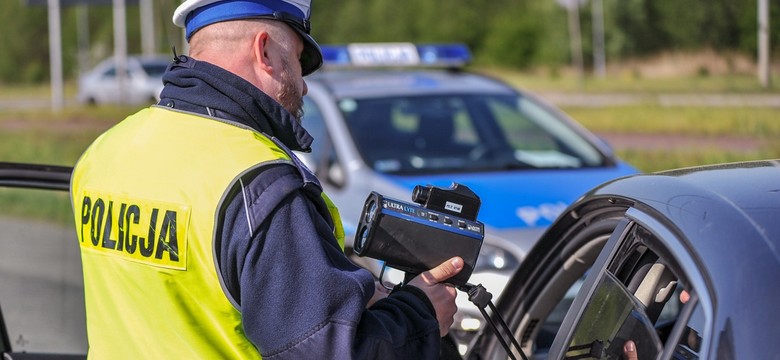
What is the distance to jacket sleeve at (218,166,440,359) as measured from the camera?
1.93 metres

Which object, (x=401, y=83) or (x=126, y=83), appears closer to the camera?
(x=401, y=83)

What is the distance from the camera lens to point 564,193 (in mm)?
5789

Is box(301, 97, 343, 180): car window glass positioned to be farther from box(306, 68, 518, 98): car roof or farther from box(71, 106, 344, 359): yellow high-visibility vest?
box(71, 106, 344, 359): yellow high-visibility vest

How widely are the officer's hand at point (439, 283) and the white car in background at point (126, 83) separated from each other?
24070mm

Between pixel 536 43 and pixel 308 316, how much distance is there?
2521cm

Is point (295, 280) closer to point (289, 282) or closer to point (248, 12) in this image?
point (289, 282)

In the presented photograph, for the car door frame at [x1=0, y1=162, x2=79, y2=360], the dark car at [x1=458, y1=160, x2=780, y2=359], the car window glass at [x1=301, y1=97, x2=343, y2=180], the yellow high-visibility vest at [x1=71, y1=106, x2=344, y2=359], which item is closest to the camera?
the dark car at [x1=458, y1=160, x2=780, y2=359]

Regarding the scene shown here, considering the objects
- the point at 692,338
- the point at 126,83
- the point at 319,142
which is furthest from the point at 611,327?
the point at 126,83

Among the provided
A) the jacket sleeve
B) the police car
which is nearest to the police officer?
Result: the jacket sleeve

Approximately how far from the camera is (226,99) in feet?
6.97

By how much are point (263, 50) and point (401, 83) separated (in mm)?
4724

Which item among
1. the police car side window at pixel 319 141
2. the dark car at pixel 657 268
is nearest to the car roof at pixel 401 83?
the police car side window at pixel 319 141

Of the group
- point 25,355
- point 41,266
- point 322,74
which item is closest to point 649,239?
point 25,355

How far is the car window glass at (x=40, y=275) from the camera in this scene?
4.52 metres
